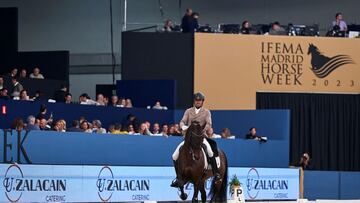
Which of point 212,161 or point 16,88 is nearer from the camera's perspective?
point 212,161

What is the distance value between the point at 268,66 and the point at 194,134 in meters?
15.7

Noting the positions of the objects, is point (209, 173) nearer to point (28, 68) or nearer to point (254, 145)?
point (254, 145)

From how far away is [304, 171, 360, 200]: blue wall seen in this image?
31.2 metres

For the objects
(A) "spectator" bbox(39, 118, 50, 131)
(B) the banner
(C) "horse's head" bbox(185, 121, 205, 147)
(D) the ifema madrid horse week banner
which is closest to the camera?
(C) "horse's head" bbox(185, 121, 205, 147)

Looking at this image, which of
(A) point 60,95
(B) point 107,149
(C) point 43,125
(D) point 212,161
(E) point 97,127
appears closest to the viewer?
(D) point 212,161

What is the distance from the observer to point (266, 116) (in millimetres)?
31125

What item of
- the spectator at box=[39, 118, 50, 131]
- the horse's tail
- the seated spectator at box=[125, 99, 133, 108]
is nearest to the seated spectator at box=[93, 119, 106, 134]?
the spectator at box=[39, 118, 50, 131]

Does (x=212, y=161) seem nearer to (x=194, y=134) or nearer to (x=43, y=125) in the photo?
(x=194, y=134)

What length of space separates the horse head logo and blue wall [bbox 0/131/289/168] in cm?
651

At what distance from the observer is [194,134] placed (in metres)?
19.0

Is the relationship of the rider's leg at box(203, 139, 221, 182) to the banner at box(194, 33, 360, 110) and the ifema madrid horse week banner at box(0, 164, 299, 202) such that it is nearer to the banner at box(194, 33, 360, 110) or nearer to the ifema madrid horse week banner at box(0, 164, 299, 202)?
the ifema madrid horse week banner at box(0, 164, 299, 202)

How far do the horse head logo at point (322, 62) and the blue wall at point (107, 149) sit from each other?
6512 millimetres

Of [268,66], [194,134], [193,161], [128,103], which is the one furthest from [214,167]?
[268,66]

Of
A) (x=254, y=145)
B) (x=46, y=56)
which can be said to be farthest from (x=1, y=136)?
(x=46, y=56)
